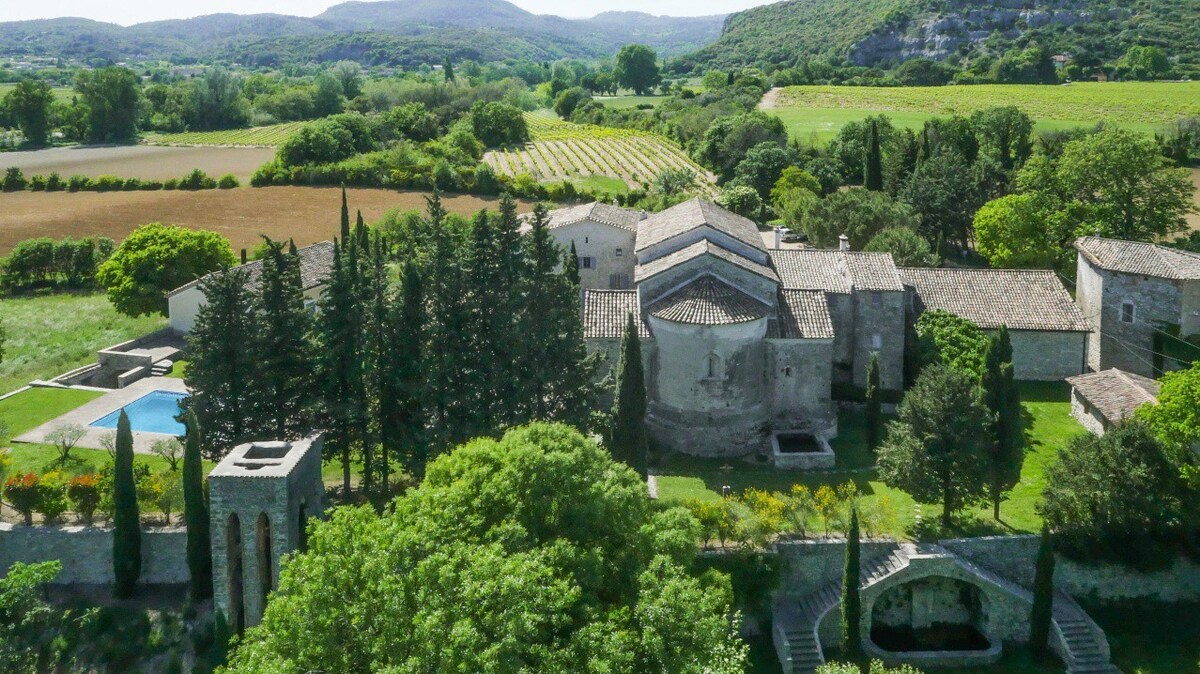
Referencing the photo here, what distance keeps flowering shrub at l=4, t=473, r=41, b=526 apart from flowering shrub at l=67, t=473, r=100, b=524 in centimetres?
101

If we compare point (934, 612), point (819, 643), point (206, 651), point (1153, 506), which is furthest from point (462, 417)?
point (1153, 506)

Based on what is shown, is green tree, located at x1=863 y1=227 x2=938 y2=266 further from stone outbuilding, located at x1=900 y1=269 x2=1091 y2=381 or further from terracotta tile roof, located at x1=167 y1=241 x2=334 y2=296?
terracotta tile roof, located at x1=167 y1=241 x2=334 y2=296

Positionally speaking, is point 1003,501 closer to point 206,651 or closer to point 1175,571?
point 1175,571

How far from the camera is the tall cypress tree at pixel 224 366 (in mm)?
31672

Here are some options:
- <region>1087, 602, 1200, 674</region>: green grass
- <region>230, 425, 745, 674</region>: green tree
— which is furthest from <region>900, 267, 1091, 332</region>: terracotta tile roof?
<region>230, 425, 745, 674</region>: green tree

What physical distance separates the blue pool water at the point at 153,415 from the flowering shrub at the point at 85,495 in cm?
725

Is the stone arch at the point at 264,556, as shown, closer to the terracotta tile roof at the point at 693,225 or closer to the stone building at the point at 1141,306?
the terracotta tile roof at the point at 693,225

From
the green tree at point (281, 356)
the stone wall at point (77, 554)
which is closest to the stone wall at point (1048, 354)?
the green tree at point (281, 356)

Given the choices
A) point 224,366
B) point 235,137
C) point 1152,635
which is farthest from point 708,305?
point 235,137

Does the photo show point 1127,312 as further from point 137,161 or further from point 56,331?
point 137,161

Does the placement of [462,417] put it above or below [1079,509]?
above

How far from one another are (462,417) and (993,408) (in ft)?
60.5

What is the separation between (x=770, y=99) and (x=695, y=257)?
324 ft

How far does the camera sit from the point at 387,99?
500 ft
